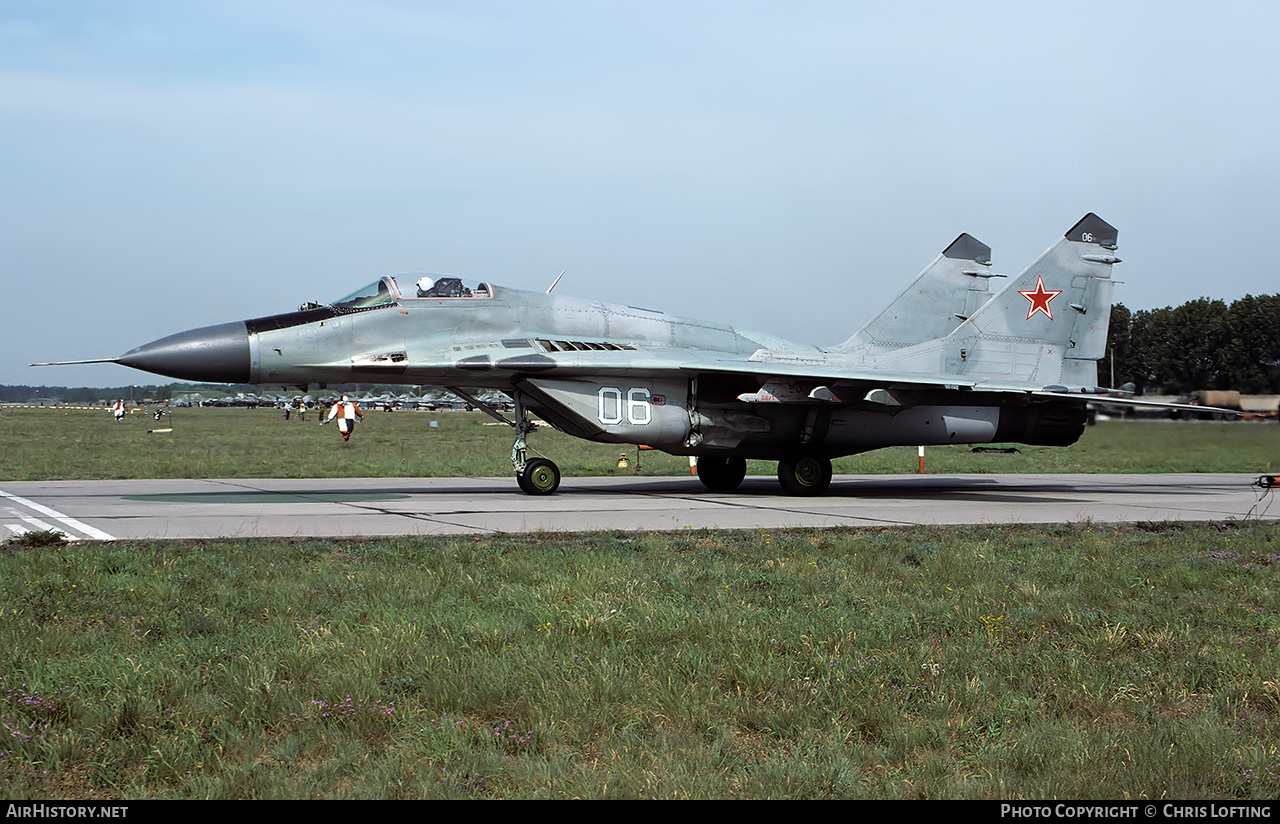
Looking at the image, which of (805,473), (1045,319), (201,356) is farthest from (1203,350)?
(201,356)

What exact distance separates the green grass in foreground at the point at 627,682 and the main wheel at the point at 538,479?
7.81 metres

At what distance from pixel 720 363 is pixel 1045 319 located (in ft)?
21.1

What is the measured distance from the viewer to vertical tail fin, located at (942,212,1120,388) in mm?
17969

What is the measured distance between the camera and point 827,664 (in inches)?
197

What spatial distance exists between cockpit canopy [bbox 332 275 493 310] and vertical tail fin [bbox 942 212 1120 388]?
28.1 ft

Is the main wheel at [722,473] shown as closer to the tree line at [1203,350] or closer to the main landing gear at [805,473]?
the main landing gear at [805,473]

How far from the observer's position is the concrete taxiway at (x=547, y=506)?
11.2m

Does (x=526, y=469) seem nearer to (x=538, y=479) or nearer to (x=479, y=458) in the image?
(x=538, y=479)

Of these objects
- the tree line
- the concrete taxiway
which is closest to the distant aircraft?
the concrete taxiway

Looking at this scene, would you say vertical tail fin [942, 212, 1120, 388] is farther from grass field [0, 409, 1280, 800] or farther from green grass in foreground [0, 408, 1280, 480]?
grass field [0, 409, 1280, 800]

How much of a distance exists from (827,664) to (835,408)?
11958 mm

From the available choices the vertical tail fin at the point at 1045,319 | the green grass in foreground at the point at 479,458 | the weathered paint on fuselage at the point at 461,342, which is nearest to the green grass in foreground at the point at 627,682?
the weathered paint on fuselage at the point at 461,342

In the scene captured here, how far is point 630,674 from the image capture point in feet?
15.9
